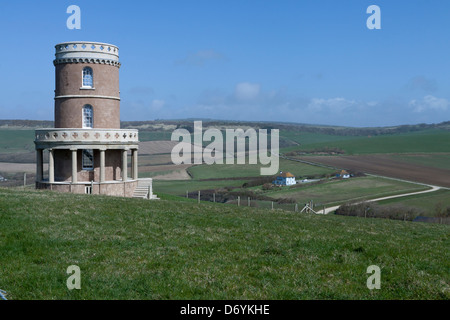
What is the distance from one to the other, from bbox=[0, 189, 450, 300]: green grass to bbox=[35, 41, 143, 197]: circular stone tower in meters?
16.2

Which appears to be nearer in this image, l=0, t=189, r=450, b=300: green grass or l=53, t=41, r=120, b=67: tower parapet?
l=0, t=189, r=450, b=300: green grass

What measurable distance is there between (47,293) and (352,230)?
13.4 meters

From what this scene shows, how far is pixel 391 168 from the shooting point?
87062mm

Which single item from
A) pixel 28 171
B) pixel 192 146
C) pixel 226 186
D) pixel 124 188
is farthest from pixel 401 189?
pixel 192 146

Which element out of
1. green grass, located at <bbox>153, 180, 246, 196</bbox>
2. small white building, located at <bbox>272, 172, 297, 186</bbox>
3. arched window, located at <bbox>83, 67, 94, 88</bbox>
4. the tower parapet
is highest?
the tower parapet

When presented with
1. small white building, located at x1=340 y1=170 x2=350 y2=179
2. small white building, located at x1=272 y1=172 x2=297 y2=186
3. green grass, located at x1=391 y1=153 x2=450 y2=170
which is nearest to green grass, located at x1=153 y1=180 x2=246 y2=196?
small white building, located at x1=272 y1=172 x2=297 y2=186

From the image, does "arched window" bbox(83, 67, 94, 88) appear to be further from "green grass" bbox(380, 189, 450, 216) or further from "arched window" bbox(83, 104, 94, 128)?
"green grass" bbox(380, 189, 450, 216)

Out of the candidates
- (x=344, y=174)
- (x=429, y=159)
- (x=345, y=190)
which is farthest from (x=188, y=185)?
(x=429, y=159)

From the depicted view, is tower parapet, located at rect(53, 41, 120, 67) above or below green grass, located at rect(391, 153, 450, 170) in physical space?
above

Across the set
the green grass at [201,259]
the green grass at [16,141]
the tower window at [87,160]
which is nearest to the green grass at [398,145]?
the green grass at [16,141]

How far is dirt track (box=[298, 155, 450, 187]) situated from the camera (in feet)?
242

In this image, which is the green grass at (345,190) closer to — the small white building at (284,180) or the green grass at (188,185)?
the small white building at (284,180)

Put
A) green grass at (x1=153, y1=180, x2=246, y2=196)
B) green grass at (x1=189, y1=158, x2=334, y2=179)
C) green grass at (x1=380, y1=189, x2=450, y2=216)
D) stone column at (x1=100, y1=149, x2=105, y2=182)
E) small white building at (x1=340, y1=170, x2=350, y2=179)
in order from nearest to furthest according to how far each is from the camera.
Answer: stone column at (x1=100, y1=149, x2=105, y2=182)
green grass at (x1=380, y1=189, x2=450, y2=216)
green grass at (x1=153, y1=180, x2=246, y2=196)
small white building at (x1=340, y1=170, x2=350, y2=179)
green grass at (x1=189, y1=158, x2=334, y2=179)

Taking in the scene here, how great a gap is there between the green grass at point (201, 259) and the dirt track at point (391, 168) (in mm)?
59978
